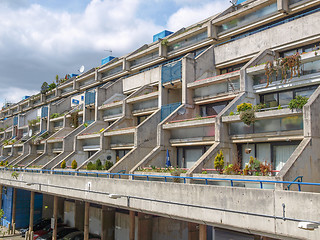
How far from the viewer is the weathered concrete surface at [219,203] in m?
11.5

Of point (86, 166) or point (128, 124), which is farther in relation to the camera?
point (128, 124)

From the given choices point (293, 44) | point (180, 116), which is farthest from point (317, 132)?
point (180, 116)

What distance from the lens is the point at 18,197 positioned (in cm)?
4069

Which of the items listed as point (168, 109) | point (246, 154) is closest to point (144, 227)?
point (168, 109)

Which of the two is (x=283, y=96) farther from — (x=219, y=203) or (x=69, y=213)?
(x=69, y=213)

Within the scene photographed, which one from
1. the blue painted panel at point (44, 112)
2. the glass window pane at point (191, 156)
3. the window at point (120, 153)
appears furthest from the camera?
the blue painted panel at point (44, 112)

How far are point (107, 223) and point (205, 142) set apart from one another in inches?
482

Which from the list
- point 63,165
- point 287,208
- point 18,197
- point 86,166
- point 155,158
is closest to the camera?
point 287,208

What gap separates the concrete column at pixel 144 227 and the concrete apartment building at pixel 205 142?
80 mm

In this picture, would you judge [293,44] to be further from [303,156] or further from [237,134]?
[303,156]

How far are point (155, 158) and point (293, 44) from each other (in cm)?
1297

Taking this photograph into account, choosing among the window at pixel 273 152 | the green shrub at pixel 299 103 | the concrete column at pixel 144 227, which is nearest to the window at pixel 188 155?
the window at pixel 273 152

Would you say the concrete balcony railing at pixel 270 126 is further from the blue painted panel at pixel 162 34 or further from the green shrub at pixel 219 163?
the blue painted panel at pixel 162 34

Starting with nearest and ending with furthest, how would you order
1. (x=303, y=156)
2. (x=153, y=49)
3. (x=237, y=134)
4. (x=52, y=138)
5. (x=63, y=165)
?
(x=303, y=156), (x=237, y=134), (x=63, y=165), (x=153, y=49), (x=52, y=138)
